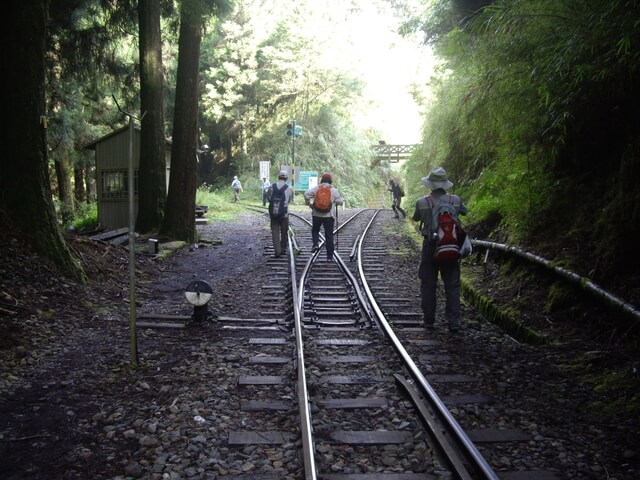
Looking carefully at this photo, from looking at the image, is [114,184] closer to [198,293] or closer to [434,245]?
[198,293]

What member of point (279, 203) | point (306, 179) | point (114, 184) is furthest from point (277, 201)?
point (306, 179)

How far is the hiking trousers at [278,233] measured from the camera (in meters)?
11.7

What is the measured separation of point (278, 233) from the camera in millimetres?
11789

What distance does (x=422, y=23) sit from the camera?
1619cm

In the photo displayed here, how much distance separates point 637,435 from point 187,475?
9.96ft

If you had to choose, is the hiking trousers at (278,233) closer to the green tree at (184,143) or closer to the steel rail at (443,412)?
the green tree at (184,143)

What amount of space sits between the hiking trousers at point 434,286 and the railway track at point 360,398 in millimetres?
272

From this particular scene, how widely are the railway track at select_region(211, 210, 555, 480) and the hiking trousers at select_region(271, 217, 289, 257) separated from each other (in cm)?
397

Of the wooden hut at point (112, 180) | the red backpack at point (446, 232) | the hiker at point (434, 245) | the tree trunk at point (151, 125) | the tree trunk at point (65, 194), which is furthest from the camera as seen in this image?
the tree trunk at point (65, 194)

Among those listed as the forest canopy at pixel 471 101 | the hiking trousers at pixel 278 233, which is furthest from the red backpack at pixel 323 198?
the forest canopy at pixel 471 101

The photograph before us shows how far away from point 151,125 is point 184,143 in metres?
1.25

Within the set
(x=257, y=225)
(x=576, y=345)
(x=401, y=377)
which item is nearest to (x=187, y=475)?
(x=401, y=377)

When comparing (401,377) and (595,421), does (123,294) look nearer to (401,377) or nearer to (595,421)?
(401,377)

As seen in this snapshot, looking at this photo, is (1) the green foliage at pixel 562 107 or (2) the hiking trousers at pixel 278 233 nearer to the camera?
(1) the green foliage at pixel 562 107
